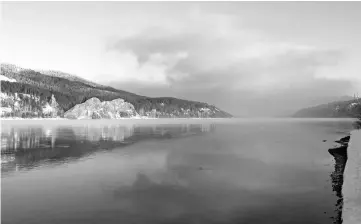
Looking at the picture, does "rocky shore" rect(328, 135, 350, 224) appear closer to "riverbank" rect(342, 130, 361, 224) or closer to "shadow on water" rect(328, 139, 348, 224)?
"shadow on water" rect(328, 139, 348, 224)

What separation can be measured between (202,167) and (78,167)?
637 inches

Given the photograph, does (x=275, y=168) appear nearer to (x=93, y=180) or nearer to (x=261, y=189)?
(x=261, y=189)

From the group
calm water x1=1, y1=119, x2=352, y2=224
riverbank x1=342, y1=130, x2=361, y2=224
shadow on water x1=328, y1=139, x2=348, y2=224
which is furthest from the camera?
shadow on water x1=328, y1=139, x2=348, y2=224

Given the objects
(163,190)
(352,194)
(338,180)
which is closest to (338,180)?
(338,180)

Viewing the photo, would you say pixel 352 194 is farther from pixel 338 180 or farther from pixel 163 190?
pixel 163 190

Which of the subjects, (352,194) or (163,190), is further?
(163,190)

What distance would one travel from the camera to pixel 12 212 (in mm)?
18984

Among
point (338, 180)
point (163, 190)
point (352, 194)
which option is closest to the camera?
point (352, 194)

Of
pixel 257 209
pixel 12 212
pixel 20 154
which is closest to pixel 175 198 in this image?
pixel 257 209

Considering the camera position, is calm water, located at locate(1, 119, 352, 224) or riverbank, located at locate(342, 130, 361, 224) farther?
calm water, located at locate(1, 119, 352, 224)

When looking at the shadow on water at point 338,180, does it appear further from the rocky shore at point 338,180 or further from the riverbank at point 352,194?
the riverbank at point 352,194

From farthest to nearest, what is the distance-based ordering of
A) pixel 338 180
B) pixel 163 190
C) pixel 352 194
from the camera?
1. pixel 338 180
2. pixel 163 190
3. pixel 352 194

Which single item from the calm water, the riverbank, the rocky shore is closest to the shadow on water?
the rocky shore

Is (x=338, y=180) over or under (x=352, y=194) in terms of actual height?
under
